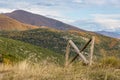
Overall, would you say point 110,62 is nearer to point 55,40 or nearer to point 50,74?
point 50,74

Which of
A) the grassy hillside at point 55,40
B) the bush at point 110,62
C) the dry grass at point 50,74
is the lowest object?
the grassy hillside at point 55,40

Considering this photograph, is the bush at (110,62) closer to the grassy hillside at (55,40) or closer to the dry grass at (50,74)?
the dry grass at (50,74)

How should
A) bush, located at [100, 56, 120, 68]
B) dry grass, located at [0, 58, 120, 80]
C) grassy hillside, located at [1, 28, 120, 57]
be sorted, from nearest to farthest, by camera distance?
dry grass, located at [0, 58, 120, 80] < bush, located at [100, 56, 120, 68] < grassy hillside, located at [1, 28, 120, 57]

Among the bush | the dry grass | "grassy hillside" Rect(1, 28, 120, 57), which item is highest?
the dry grass

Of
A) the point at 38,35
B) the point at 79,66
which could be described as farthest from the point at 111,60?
the point at 38,35

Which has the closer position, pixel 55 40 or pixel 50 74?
pixel 50 74

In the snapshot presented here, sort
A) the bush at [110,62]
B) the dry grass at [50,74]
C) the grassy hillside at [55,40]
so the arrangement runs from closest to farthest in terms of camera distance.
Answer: the dry grass at [50,74]
the bush at [110,62]
the grassy hillside at [55,40]

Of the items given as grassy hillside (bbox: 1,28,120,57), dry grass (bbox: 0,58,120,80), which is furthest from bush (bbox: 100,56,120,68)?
grassy hillside (bbox: 1,28,120,57)

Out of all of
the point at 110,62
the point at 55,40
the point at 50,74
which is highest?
the point at 50,74

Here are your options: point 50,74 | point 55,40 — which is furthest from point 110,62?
point 55,40

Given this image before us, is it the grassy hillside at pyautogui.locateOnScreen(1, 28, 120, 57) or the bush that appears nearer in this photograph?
the bush

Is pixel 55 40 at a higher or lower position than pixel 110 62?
lower

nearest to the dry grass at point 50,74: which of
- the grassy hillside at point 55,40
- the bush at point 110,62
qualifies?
the bush at point 110,62

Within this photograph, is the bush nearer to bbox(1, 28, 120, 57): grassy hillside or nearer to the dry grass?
the dry grass
